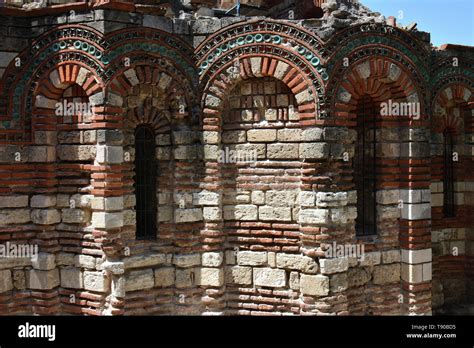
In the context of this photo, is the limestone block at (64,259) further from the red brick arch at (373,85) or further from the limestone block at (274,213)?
the red brick arch at (373,85)

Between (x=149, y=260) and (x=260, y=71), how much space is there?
3.96m

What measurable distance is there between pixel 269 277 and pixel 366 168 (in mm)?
2821

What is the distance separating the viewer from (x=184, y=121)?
29.7 feet

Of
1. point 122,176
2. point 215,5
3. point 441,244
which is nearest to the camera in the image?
point 122,176

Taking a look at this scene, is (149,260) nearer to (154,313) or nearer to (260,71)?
(154,313)

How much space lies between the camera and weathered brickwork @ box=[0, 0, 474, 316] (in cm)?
854

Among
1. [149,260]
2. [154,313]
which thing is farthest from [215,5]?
[154,313]

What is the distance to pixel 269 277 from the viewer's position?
8938 mm

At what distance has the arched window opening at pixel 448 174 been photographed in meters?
10.8

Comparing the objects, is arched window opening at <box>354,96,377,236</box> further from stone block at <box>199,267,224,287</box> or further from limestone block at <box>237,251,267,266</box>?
stone block at <box>199,267,224,287</box>

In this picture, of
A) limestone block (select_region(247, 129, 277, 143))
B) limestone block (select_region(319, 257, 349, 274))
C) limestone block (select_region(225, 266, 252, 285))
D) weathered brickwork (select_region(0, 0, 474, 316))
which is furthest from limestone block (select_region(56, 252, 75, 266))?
limestone block (select_region(319, 257, 349, 274))

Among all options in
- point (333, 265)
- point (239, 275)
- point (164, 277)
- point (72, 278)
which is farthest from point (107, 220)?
point (333, 265)

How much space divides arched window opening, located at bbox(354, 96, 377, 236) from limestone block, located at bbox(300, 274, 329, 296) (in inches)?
54.7

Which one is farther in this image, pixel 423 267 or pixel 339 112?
pixel 423 267
